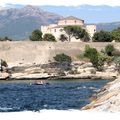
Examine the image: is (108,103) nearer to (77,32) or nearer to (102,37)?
(102,37)

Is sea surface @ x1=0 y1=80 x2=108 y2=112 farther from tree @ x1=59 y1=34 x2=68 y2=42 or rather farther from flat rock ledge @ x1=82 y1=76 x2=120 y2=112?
tree @ x1=59 y1=34 x2=68 y2=42

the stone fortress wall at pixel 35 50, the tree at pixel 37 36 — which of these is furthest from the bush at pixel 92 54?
the tree at pixel 37 36

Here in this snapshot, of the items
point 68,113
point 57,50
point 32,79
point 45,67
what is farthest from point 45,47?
point 68,113

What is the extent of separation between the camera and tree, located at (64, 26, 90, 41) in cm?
10919

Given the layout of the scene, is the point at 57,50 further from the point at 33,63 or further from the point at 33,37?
the point at 33,37

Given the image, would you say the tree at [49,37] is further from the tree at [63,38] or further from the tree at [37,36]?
the tree at [63,38]

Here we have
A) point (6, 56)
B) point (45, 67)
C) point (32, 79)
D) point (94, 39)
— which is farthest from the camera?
point (94, 39)

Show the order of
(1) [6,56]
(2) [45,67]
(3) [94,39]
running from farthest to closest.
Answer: (3) [94,39] → (1) [6,56] → (2) [45,67]

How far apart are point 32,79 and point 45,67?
7.06 m

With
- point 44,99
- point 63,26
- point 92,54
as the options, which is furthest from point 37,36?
point 44,99

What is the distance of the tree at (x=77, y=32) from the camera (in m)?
109

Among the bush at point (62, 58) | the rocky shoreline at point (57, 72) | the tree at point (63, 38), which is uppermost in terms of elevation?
the tree at point (63, 38)

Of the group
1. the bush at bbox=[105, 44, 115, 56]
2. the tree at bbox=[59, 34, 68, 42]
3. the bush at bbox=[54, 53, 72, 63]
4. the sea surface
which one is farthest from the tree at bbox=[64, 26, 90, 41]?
the sea surface

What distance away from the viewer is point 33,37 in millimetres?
113188
